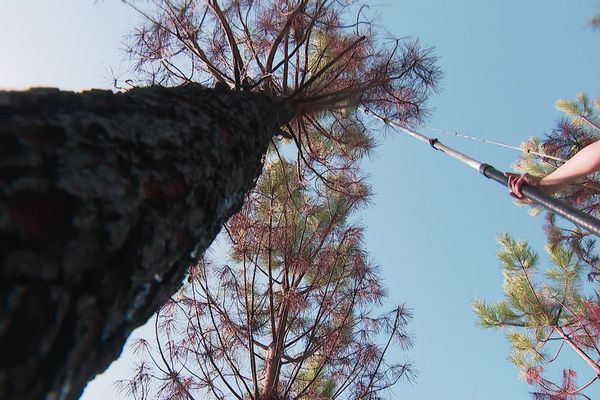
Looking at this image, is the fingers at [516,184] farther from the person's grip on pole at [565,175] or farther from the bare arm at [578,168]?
the bare arm at [578,168]

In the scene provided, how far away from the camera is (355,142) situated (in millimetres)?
5715

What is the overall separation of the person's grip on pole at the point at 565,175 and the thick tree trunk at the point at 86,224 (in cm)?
154

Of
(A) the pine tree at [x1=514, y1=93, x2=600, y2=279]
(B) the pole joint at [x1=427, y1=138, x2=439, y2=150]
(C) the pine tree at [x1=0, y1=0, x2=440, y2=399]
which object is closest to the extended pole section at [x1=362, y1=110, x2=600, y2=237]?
(B) the pole joint at [x1=427, y1=138, x2=439, y2=150]

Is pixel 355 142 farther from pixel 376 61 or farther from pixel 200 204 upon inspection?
pixel 200 204

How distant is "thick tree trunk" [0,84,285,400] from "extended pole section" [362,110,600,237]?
1.26 metres

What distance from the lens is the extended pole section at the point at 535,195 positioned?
Result: 1.84 metres

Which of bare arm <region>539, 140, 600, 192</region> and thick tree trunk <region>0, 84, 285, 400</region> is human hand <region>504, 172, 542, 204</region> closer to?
bare arm <region>539, 140, 600, 192</region>

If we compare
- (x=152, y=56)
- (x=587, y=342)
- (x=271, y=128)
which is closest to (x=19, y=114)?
(x=271, y=128)

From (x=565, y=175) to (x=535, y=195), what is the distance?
660mm

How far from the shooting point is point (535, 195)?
2.34m

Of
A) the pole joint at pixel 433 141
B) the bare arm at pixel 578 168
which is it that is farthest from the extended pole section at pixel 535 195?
the bare arm at pixel 578 168

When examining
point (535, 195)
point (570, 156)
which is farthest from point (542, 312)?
point (535, 195)

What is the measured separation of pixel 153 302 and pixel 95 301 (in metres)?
0.37

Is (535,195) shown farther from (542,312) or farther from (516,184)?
(542,312)
